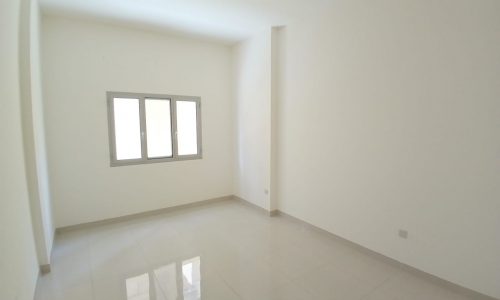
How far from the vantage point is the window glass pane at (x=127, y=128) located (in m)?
3.74

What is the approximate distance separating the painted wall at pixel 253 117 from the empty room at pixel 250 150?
0.03m

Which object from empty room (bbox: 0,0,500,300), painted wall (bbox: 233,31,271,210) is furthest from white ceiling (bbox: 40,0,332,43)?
painted wall (bbox: 233,31,271,210)

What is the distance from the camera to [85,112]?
347cm

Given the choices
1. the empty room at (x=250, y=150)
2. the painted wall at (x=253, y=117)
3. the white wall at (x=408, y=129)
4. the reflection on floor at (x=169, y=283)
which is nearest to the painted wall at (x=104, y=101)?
the empty room at (x=250, y=150)

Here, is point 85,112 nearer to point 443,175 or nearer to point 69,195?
point 69,195

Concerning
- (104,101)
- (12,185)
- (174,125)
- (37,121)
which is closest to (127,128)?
(104,101)

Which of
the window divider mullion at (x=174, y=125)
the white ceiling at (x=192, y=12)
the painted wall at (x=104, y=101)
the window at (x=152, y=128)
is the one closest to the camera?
→ the white ceiling at (x=192, y=12)

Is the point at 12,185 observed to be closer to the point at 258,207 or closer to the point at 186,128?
the point at 186,128

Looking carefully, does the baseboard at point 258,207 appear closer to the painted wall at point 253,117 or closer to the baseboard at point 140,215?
the painted wall at point 253,117

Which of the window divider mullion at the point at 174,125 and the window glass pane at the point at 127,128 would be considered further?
the window divider mullion at the point at 174,125

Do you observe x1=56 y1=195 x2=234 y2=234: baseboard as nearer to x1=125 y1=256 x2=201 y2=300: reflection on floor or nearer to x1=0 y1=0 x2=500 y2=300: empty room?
x1=0 y1=0 x2=500 y2=300: empty room

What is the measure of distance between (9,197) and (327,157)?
10.1 feet

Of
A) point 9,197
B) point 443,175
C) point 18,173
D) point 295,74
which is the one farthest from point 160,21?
point 443,175

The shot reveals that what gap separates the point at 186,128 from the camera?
4410mm
